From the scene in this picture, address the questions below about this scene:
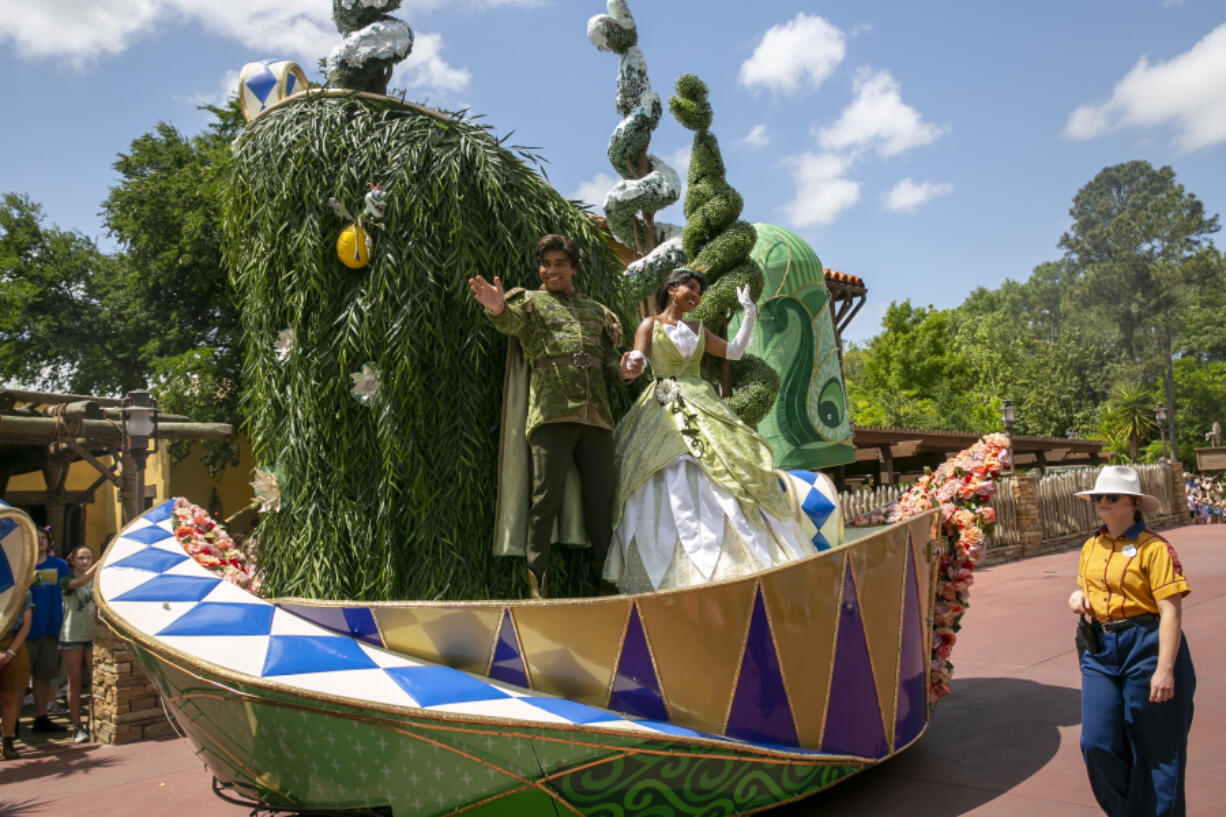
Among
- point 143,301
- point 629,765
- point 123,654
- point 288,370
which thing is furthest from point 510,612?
point 143,301

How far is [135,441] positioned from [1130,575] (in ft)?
24.4

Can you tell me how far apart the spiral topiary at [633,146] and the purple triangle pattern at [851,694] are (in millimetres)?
2405

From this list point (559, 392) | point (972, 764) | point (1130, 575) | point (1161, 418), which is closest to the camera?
point (1130, 575)

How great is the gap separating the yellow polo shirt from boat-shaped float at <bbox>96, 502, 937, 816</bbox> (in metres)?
0.73

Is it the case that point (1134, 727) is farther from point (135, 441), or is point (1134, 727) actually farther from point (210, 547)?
point (135, 441)

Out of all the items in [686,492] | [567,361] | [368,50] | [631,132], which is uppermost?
[631,132]

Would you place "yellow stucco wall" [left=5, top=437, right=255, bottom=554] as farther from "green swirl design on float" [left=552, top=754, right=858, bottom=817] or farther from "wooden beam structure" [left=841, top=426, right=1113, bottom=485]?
"green swirl design on float" [left=552, top=754, right=858, bottom=817]

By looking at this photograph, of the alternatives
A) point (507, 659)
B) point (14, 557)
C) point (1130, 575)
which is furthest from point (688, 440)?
point (14, 557)

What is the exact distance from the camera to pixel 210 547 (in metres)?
3.57

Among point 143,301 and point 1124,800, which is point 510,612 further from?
point 143,301

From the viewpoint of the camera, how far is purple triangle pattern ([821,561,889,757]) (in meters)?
3.06

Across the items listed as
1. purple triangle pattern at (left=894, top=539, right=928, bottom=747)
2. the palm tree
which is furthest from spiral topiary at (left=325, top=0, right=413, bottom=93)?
the palm tree

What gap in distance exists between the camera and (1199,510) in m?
21.7

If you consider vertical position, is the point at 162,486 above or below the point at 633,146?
below
